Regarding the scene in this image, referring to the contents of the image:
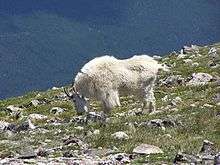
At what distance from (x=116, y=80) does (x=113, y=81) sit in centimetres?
14

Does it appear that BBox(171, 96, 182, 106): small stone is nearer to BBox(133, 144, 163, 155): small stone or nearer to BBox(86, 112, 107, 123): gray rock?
BBox(86, 112, 107, 123): gray rock

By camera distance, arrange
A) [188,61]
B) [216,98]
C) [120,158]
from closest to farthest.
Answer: [120,158] → [216,98] → [188,61]

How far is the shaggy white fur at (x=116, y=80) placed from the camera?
31.6 metres

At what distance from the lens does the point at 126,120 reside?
88.8 ft

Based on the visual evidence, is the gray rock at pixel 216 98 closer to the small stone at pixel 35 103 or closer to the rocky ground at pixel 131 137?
the rocky ground at pixel 131 137

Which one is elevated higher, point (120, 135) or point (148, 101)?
point (120, 135)

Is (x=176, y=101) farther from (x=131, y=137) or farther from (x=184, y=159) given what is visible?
(x=184, y=159)

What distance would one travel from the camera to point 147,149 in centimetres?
1998

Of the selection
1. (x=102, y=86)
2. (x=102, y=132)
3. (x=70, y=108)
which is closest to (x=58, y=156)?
(x=102, y=132)

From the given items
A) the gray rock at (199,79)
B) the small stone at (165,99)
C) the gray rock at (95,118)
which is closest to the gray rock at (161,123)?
the gray rock at (95,118)

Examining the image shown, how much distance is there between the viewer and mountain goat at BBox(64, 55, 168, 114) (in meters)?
31.6

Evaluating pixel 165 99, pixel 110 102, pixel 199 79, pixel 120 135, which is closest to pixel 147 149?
pixel 120 135

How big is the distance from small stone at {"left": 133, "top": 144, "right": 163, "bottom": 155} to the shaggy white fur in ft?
36.7

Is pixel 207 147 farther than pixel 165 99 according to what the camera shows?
No
